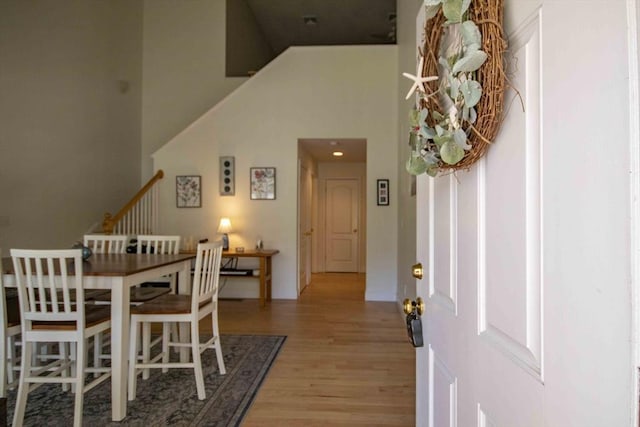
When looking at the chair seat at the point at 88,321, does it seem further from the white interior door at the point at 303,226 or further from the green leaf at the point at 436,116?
the white interior door at the point at 303,226

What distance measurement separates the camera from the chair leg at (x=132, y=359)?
2.33 m

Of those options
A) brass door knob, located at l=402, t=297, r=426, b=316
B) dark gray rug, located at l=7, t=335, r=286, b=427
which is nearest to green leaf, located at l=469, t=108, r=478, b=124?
brass door knob, located at l=402, t=297, r=426, b=316

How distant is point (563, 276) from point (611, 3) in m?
0.34

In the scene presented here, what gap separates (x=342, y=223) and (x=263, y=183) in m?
3.21

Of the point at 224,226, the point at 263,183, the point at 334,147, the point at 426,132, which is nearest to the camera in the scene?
the point at 426,132

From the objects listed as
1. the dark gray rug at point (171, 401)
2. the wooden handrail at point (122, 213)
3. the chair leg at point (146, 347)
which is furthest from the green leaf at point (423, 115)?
the wooden handrail at point (122, 213)

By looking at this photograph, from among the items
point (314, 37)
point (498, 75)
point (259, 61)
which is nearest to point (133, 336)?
point (498, 75)

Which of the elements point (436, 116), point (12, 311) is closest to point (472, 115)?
point (436, 116)

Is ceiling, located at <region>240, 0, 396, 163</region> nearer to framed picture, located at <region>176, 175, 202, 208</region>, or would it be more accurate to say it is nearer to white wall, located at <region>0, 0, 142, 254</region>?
framed picture, located at <region>176, 175, 202, 208</region>

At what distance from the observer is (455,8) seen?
2.29ft

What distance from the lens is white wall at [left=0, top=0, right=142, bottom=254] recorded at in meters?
3.93

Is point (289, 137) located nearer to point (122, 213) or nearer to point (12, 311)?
point (122, 213)

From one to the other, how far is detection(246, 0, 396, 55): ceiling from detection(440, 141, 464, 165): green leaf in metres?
6.97

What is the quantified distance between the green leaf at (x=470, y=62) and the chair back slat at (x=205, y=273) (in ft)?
6.84
